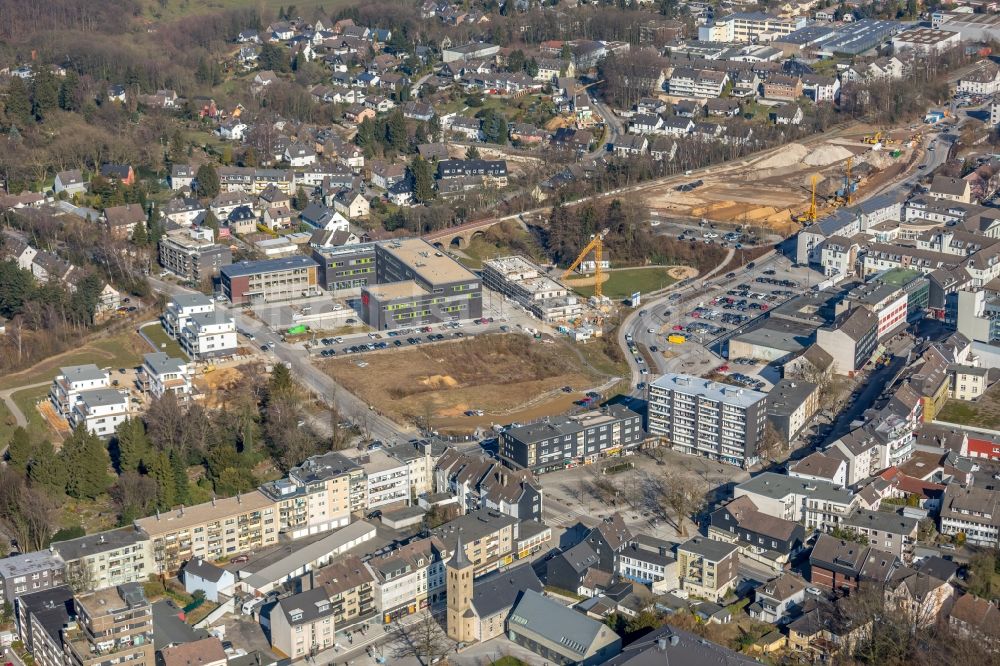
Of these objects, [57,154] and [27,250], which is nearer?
[27,250]

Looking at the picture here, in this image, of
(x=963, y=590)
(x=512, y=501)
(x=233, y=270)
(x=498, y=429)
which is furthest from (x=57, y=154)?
(x=963, y=590)

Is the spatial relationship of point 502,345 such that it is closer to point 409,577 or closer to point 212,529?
point 212,529

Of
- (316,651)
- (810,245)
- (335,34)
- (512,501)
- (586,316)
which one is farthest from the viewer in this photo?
(335,34)

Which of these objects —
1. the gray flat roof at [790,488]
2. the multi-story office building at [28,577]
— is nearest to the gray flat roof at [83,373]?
the multi-story office building at [28,577]

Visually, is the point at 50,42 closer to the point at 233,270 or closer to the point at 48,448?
the point at 233,270

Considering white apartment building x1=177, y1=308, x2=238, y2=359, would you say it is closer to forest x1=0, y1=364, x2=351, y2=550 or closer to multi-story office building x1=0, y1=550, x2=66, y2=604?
forest x1=0, y1=364, x2=351, y2=550

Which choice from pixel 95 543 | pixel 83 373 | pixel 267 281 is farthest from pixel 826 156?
pixel 95 543

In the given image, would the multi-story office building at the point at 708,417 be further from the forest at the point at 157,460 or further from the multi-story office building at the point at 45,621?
the multi-story office building at the point at 45,621
